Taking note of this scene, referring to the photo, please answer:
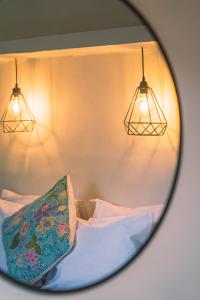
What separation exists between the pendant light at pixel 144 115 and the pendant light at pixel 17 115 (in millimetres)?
290

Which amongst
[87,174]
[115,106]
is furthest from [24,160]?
[115,106]

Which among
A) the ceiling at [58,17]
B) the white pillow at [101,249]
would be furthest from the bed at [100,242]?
the ceiling at [58,17]

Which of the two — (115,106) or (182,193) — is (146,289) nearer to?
(182,193)

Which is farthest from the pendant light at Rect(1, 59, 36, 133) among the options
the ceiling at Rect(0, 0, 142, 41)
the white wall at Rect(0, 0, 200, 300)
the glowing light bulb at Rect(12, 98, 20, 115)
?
the white wall at Rect(0, 0, 200, 300)

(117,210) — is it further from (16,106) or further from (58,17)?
(58,17)

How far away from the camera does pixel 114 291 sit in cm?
123

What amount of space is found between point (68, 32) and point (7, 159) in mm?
411

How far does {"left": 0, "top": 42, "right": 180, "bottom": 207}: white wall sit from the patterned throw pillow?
0.04 metres

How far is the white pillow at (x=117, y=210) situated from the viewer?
1168mm

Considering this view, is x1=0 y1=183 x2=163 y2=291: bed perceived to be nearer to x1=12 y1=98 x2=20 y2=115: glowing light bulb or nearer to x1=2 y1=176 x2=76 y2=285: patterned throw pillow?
x1=2 y1=176 x2=76 y2=285: patterned throw pillow

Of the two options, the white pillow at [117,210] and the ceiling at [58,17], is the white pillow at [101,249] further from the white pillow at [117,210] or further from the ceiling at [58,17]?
the ceiling at [58,17]

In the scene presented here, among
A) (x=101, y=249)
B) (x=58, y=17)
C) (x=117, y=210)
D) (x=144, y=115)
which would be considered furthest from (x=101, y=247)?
(x=58, y=17)

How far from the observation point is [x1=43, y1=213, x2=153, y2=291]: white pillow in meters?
1.18

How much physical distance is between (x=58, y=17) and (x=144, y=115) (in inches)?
14.5
